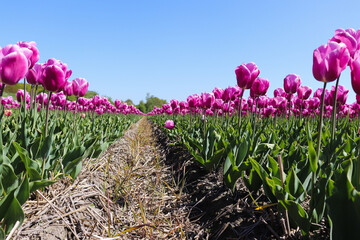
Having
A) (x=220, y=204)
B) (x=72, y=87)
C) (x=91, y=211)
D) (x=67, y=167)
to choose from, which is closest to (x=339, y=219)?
(x=220, y=204)

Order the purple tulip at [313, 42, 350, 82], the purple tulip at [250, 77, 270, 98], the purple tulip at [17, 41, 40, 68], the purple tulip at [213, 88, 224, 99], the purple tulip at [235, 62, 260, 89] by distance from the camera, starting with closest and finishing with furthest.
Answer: the purple tulip at [313, 42, 350, 82] < the purple tulip at [17, 41, 40, 68] < the purple tulip at [235, 62, 260, 89] < the purple tulip at [250, 77, 270, 98] < the purple tulip at [213, 88, 224, 99]

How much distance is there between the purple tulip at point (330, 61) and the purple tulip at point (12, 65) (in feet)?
5.74

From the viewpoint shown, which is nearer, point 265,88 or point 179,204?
point 179,204

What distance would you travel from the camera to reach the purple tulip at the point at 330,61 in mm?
1372

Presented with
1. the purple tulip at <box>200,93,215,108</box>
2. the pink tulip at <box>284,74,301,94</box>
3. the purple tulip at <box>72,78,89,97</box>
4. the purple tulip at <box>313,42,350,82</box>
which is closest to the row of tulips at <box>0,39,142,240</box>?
the purple tulip at <box>72,78,89,97</box>

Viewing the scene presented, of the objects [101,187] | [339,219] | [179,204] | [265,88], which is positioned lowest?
[179,204]

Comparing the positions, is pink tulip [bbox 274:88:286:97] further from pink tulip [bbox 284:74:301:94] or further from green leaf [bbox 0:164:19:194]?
green leaf [bbox 0:164:19:194]

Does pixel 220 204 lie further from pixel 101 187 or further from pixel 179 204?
pixel 101 187

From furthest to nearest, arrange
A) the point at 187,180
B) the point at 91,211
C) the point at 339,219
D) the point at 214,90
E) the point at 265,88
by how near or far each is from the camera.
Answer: the point at 214,90, the point at 187,180, the point at 265,88, the point at 91,211, the point at 339,219

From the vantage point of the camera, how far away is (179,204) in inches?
110

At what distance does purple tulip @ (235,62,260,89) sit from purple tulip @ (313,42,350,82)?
51.3 inches

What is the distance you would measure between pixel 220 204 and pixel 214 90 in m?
2.33

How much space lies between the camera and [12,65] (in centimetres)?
161

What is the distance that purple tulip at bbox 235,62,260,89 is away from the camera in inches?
108
